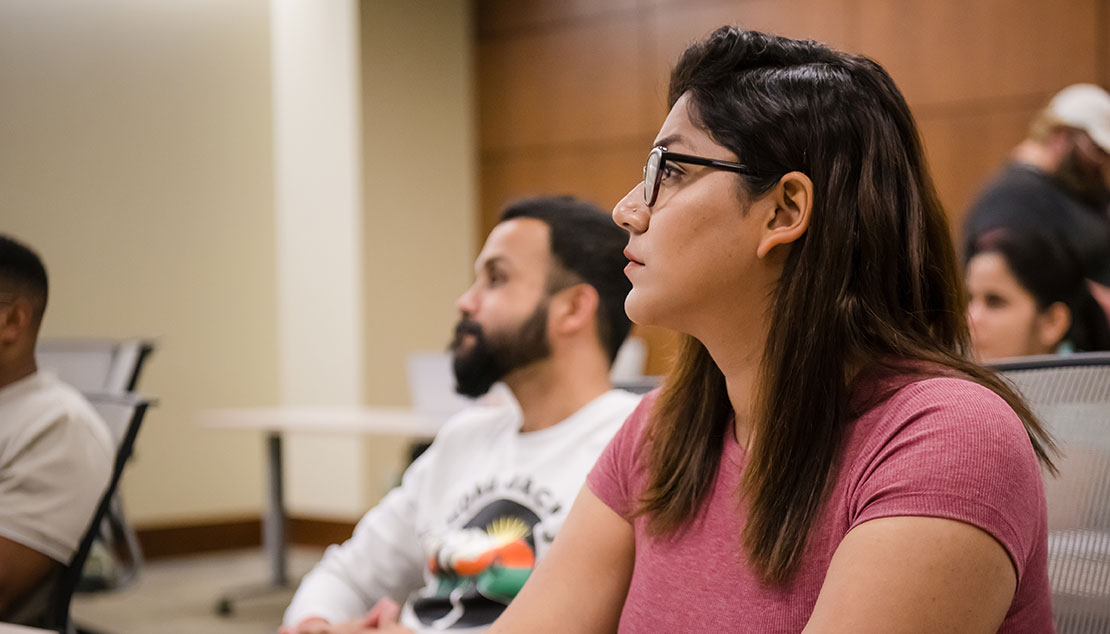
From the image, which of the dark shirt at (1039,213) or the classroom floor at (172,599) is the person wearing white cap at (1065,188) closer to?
the dark shirt at (1039,213)

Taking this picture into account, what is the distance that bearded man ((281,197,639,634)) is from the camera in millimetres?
1469

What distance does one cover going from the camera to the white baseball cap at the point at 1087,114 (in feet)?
8.65

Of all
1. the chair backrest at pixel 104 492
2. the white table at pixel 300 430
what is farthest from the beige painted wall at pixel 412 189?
the chair backrest at pixel 104 492

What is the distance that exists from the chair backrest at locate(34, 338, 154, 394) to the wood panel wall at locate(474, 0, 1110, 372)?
111 inches

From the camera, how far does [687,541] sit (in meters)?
0.98

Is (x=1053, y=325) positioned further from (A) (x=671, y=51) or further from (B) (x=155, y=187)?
(A) (x=671, y=51)

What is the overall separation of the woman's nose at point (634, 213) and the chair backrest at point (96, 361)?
58cm

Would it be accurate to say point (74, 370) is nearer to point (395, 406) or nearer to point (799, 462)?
point (799, 462)

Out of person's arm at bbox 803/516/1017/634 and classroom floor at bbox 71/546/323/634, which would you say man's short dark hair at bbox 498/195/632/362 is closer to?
classroom floor at bbox 71/546/323/634

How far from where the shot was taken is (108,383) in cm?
128

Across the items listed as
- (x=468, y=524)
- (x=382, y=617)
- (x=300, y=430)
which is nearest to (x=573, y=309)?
(x=468, y=524)

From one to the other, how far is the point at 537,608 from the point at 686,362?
0.28 metres

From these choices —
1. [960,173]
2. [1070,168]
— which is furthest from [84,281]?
[960,173]

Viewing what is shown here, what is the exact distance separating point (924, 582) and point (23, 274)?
0.86 meters
